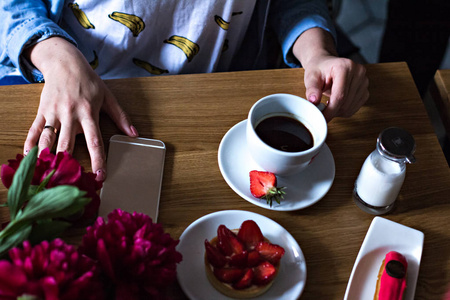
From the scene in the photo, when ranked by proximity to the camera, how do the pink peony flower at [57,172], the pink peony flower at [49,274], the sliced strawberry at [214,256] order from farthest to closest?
the sliced strawberry at [214,256], the pink peony flower at [57,172], the pink peony flower at [49,274]

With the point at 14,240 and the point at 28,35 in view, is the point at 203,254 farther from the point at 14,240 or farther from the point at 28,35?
the point at 28,35

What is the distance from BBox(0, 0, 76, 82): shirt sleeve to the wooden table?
0.07 m

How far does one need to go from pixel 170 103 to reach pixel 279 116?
0.69ft

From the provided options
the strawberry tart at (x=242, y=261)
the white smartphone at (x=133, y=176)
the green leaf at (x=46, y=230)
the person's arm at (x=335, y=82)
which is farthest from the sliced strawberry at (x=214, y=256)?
the person's arm at (x=335, y=82)

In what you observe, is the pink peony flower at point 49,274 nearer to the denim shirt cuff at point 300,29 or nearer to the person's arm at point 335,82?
the person's arm at point 335,82

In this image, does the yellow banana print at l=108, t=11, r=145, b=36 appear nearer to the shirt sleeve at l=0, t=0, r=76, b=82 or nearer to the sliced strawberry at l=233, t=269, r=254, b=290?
the shirt sleeve at l=0, t=0, r=76, b=82

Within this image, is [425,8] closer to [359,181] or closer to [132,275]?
[359,181]

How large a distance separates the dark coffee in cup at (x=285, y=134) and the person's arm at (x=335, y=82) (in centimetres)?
8

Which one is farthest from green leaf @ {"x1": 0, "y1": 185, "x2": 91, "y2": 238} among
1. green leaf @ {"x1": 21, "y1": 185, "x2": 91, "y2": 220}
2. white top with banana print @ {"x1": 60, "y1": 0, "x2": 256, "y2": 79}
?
white top with banana print @ {"x1": 60, "y1": 0, "x2": 256, "y2": 79}

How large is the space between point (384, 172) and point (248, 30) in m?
0.53

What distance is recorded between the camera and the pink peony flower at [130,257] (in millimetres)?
494

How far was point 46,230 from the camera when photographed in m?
0.49

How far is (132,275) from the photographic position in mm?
500

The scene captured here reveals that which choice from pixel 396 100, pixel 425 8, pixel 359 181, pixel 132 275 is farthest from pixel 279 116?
pixel 425 8
